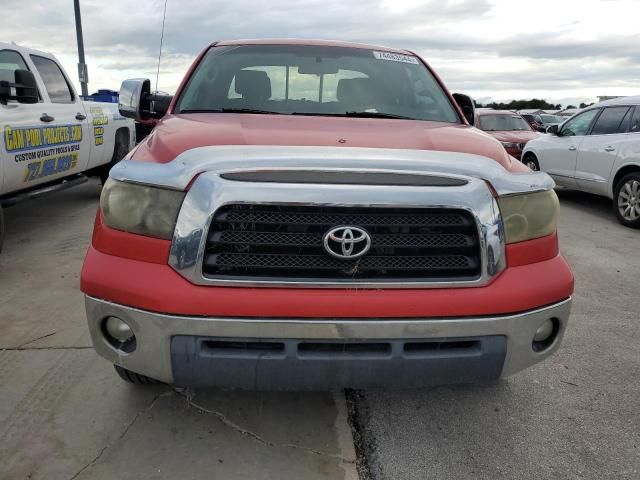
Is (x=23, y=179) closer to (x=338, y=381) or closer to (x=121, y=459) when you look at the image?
(x=121, y=459)

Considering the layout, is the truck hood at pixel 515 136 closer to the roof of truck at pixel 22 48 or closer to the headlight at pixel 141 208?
the roof of truck at pixel 22 48

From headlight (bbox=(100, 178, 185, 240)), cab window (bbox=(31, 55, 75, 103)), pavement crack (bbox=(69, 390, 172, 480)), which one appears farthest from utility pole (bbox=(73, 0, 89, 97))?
headlight (bbox=(100, 178, 185, 240))

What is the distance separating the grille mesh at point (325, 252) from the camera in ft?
6.87

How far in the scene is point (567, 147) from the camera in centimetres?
882

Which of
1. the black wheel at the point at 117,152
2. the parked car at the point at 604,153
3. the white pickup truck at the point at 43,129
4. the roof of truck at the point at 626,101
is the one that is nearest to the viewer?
the white pickup truck at the point at 43,129

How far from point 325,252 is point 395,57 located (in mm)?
2304

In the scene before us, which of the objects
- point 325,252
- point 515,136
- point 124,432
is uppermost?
point 325,252

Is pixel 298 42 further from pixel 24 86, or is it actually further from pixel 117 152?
pixel 117 152

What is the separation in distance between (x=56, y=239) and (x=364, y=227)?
4.94 m

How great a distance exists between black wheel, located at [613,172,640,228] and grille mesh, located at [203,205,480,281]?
6189mm

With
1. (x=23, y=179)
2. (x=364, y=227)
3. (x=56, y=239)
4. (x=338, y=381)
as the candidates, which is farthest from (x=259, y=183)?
(x=56, y=239)

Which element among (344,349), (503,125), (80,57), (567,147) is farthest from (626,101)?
(80,57)

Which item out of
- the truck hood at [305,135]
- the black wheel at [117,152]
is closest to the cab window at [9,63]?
the black wheel at [117,152]

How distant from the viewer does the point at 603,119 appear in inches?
323
